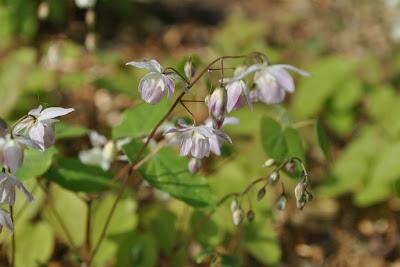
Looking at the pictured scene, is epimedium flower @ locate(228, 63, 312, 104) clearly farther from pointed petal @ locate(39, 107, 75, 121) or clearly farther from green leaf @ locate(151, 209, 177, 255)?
green leaf @ locate(151, 209, 177, 255)

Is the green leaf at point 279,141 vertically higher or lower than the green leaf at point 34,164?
lower

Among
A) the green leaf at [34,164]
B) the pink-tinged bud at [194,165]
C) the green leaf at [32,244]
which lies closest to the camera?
the green leaf at [34,164]

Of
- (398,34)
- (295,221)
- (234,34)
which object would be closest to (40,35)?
(234,34)

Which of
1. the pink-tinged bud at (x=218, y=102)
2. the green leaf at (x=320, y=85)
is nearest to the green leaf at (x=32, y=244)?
the pink-tinged bud at (x=218, y=102)

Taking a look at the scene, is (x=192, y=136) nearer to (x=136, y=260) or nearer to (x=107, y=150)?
(x=107, y=150)

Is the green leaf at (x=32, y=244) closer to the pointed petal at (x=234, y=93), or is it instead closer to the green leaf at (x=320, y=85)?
the pointed petal at (x=234, y=93)
